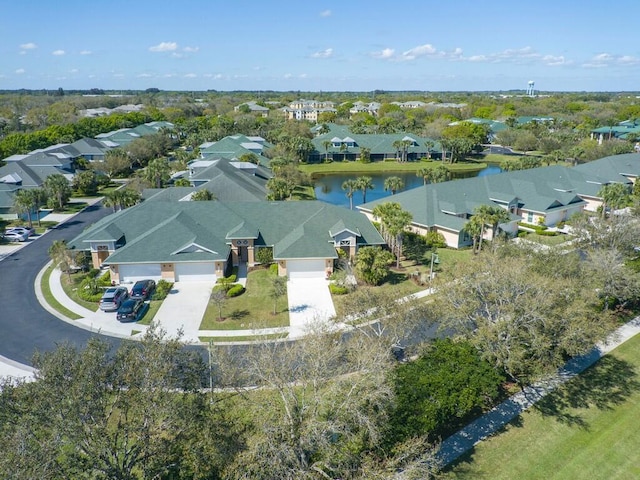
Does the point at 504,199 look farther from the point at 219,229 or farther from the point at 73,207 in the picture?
the point at 73,207

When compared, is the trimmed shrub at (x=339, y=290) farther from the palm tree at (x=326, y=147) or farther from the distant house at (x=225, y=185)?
the palm tree at (x=326, y=147)

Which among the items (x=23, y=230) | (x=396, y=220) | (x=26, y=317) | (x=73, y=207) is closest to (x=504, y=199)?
(x=396, y=220)

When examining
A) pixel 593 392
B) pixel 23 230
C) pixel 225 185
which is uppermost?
pixel 225 185

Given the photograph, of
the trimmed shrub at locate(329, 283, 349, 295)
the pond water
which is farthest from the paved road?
the pond water

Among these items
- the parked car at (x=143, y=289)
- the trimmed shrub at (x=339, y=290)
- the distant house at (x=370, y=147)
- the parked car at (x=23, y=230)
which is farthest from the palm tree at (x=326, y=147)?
the parked car at (x=143, y=289)

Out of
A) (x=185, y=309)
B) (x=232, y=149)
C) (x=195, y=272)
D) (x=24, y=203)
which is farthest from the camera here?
(x=232, y=149)
